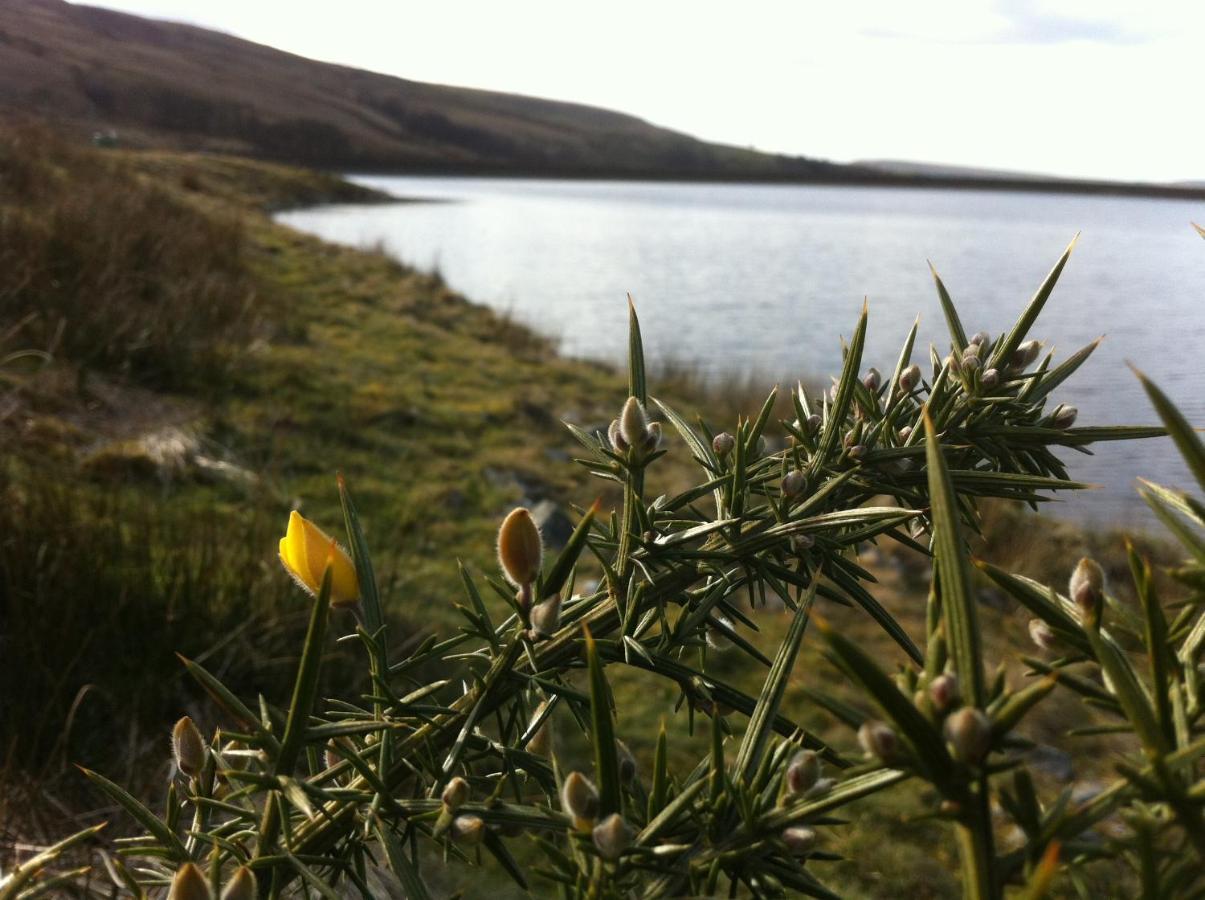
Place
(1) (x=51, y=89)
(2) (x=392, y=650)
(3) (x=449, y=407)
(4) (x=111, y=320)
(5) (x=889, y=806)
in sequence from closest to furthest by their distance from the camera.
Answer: (2) (x=392, y=650)
(5) (x=889, y=806)
(1) (x=51, y=89)
(4) (x=111, y=320)
(3) (x=449, y=407)

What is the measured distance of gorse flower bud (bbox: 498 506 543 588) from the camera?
39cm

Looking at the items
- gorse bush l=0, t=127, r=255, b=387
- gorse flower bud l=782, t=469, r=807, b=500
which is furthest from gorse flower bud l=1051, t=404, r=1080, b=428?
gorse bush l=0, t=127, r=255, b=387

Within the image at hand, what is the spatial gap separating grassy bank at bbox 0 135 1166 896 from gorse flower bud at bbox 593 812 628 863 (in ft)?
0.28

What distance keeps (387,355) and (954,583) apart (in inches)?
265

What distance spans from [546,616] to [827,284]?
1858 cm

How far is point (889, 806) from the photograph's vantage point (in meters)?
2.83

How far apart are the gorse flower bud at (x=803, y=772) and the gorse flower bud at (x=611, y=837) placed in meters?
0.06

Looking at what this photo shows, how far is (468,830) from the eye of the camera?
31 centimetres

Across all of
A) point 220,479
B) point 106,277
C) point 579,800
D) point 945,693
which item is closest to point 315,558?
point 579,800

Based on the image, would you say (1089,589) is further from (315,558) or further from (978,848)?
(315,558)

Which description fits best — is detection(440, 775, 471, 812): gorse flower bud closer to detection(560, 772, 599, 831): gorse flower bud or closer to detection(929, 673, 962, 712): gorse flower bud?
detection(560, 772, 599, 831): gorse flower bud

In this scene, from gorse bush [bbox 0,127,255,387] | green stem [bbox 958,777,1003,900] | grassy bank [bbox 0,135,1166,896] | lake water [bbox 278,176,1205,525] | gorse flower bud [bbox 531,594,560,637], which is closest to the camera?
green stem [bbox 958,777,1003,900]

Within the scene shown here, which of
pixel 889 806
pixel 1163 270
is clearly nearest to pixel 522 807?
pixel 889 806

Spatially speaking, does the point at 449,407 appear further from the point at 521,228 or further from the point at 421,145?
the point at 521,228
